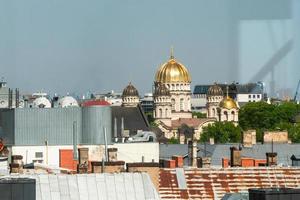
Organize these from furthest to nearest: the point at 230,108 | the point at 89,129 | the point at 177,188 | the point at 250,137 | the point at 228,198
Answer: the point at 230,108, the point at 250,137, the point at 89,129, the point at 177,188, the point at 228,198

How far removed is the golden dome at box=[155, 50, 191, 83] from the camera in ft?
433

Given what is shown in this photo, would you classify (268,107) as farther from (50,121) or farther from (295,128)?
(50,121)

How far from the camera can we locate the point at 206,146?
5088 cm

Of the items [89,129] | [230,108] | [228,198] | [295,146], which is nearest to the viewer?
[228,198]

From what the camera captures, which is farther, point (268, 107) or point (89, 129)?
point (268, 107)

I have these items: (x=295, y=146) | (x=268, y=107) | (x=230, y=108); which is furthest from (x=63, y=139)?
(x=230, y=108)

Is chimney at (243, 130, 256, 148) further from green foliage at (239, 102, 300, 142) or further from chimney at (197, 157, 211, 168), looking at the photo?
green foliage at (239, 102, 300, 142)

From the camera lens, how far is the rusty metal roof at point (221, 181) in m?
26.5

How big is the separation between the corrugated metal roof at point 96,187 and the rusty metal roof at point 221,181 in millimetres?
1203

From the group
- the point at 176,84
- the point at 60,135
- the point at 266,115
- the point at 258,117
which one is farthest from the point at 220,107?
the point at 60,135

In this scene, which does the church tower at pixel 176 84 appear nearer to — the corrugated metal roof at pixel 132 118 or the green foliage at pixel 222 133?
the green foliage at pixel 222 133

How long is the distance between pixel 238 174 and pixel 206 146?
23440 mm

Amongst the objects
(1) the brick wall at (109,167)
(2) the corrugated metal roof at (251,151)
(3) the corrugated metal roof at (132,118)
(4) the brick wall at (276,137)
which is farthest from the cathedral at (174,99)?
(1) the brick wall at (109,167)

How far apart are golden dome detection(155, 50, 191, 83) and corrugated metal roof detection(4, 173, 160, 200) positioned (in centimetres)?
10627
